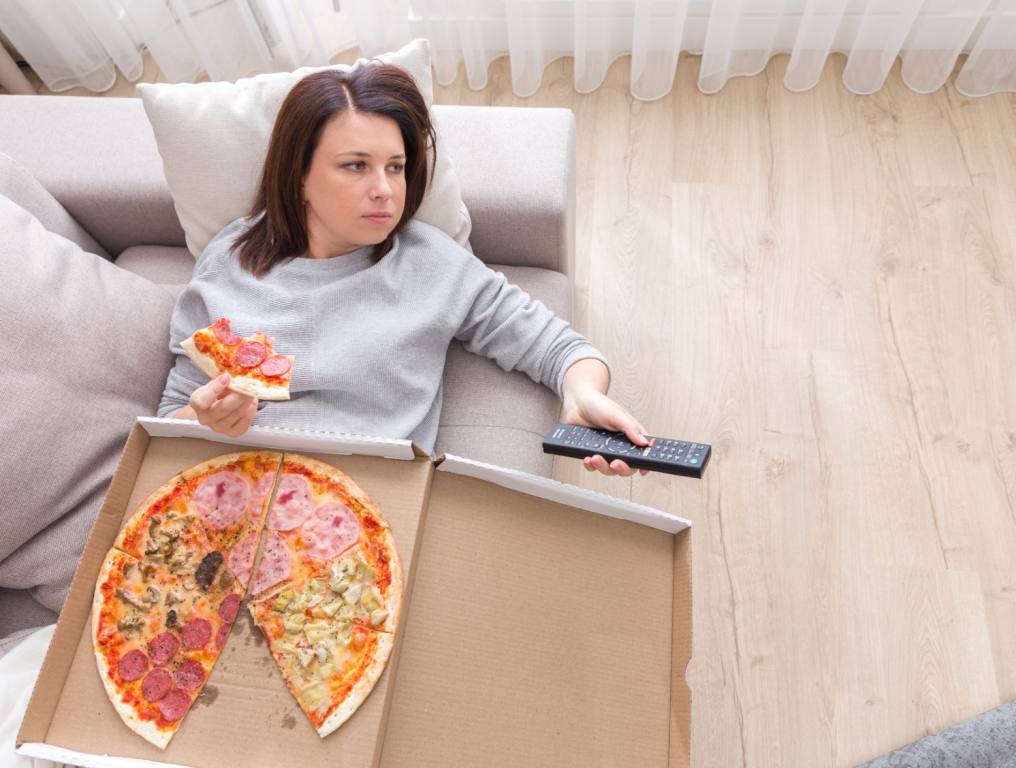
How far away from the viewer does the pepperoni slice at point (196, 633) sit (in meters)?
1.01

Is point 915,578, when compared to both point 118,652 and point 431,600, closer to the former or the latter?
point 431,600

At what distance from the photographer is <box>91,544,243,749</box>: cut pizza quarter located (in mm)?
963

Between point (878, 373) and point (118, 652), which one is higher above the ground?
point (878, 373)

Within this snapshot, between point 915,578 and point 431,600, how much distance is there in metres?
1.18

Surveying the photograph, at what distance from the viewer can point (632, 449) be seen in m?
1.12

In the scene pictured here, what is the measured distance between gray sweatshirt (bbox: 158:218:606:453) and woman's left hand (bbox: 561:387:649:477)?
76 millimetres

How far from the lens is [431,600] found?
1.00 m

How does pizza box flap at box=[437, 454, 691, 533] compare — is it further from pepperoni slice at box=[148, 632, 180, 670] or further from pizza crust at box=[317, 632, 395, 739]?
pepperoni slice at box=[148, 632, 180, 670]

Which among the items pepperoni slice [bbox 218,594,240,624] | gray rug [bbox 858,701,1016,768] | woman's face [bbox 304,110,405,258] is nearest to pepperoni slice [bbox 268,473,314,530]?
pepperoni slice [bbox 218,594,240,624]

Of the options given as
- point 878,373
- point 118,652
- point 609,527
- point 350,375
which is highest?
point 878,373

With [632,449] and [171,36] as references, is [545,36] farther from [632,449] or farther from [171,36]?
[632,449]

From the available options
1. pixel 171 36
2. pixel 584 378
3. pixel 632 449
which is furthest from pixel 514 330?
pixel 171 36

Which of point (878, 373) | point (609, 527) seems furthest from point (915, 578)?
point (609, 527)

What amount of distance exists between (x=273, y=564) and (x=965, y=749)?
1.32 meters
